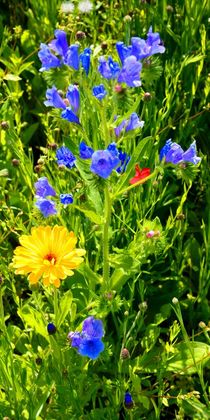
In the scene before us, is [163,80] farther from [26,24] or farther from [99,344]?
[99,344]

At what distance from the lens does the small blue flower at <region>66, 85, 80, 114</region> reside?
1.35 meters

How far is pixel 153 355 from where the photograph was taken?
5.81 ft

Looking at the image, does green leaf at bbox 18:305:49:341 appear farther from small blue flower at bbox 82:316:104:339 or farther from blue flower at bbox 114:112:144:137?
blue flower at bbox 114:112:144:137

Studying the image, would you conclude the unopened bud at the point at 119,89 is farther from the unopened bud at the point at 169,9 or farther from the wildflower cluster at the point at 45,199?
the unopened bud at the point at 169,9

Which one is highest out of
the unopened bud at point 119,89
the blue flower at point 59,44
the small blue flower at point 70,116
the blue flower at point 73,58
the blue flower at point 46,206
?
the blue flower at point 59,44

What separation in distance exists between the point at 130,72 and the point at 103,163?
0.21 meters

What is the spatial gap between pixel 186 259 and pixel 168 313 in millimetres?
195

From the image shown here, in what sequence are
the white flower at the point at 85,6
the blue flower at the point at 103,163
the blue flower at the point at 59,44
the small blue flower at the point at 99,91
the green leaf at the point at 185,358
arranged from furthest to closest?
the white flower at the point at 85,6, the green leaf at the point at 185,358, the blue flower at the point at 59,44, the small blue flower at the point at 99,91, the blue flower at the point at 103,163

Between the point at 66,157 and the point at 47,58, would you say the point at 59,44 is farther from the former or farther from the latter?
the point at 66,157

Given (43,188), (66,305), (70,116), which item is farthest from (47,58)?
(66,305)

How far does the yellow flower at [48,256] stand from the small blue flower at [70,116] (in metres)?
0.24

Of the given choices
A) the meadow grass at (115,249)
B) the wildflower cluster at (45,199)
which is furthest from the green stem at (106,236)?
the wildflower cluster at (45,199)

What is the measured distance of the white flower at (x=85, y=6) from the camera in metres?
2.25

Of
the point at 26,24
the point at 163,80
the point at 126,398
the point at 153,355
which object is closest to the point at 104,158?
the point at 126,398
